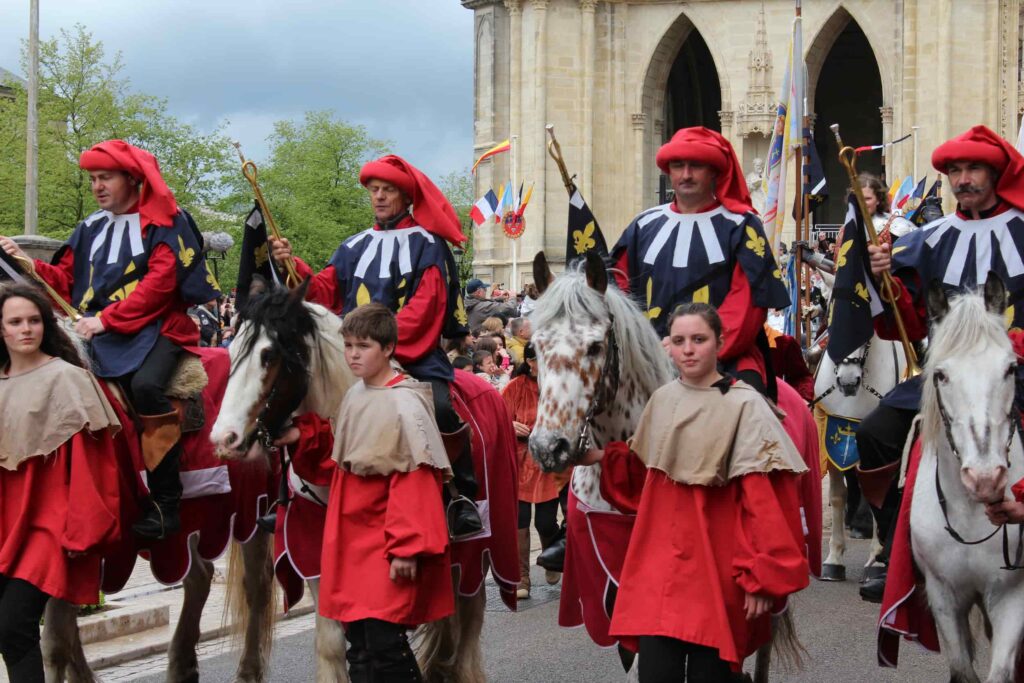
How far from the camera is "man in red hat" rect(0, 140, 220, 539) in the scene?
723 cm

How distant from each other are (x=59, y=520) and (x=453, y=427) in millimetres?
1850

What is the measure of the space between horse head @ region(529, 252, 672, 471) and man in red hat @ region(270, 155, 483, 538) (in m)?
0.98

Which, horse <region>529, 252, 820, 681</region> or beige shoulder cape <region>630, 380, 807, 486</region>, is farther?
horse <region>529, 252, 820, 681</region>

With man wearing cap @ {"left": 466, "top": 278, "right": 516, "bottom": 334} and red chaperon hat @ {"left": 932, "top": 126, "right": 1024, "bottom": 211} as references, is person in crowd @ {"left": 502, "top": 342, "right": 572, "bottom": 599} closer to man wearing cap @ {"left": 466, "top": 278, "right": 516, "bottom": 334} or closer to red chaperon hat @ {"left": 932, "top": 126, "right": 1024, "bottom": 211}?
red chaperon hat @ {"left": 932, "top": 126, "right": 1024, "bottom": 211}

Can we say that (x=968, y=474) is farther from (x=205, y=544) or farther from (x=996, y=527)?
(x=205, y=544)

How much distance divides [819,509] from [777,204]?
263 inches

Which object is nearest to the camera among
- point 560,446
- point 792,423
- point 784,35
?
point 560,446

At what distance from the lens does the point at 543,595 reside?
36.4 feet

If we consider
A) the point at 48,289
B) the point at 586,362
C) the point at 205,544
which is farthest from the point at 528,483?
the point at 586,362

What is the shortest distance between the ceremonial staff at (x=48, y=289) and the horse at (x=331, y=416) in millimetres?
1668

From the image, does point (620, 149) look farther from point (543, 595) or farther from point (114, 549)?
point (114, 549)

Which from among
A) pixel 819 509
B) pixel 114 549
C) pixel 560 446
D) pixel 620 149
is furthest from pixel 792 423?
pixel 620 149

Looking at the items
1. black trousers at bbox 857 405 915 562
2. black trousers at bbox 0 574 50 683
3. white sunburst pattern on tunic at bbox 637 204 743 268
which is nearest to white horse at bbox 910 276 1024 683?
black trousers at bbox 857 405 915 562

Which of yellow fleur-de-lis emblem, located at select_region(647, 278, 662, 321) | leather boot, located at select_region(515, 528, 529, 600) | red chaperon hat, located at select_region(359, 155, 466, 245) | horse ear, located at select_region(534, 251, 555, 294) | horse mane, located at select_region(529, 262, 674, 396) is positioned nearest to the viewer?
horse mane, located at select_region(529, 262, 674, 396)
